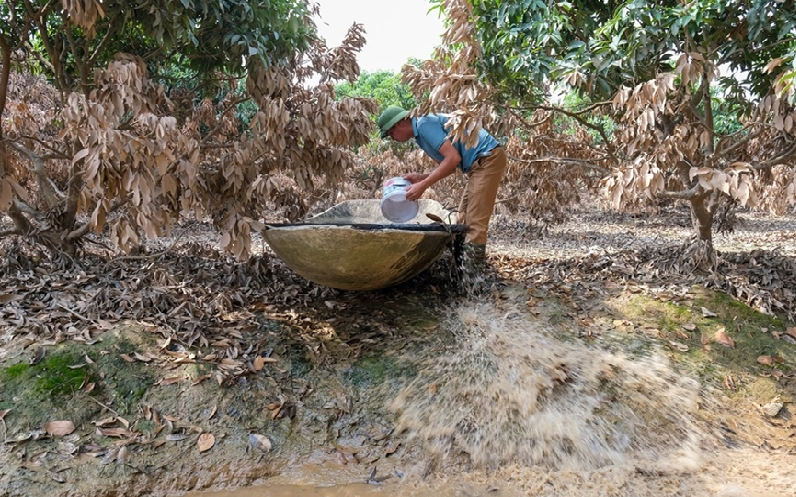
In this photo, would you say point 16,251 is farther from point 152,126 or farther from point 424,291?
point 424,291

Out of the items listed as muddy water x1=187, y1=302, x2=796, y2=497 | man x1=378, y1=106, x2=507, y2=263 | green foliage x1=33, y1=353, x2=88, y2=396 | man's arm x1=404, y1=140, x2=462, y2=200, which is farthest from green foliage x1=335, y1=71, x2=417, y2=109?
green foliage x1=33, y1=353, x2=88, y2=396

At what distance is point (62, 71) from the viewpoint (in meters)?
3.59

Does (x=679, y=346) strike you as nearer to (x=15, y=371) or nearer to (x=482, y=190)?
(x=482, y=190)

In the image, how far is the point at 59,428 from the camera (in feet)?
7.95

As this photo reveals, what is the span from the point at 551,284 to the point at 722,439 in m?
1.63

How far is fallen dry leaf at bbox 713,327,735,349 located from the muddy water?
457 millimetres

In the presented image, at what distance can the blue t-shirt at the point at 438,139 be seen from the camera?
3.69 metres

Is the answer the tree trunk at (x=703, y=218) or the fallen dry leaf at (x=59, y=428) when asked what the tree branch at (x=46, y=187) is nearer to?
the fallen dry leaf at (x=59, y=428)

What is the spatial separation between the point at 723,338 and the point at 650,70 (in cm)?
186

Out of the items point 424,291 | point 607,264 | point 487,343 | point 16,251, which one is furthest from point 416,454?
point 16,251

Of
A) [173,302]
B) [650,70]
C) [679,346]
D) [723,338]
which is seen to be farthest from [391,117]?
[723,338]

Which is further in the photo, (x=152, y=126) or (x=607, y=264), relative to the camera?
(x=607, y=264)

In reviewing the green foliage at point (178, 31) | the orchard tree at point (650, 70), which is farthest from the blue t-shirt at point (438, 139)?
the green foliage at point (178, 31)

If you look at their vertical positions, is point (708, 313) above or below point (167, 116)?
below
